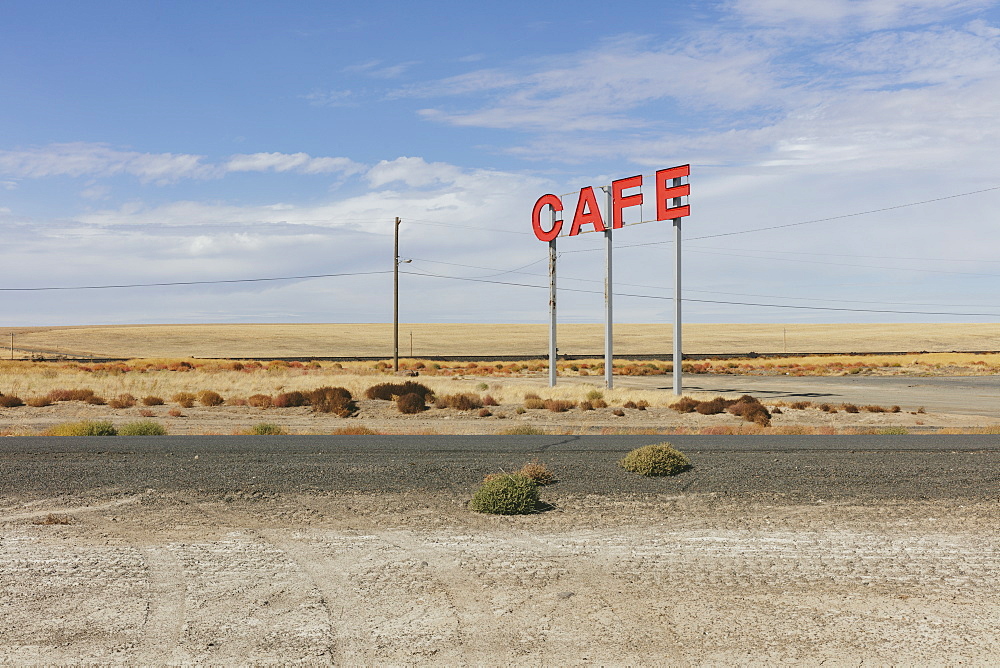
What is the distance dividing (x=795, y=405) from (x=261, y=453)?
83.1 feet

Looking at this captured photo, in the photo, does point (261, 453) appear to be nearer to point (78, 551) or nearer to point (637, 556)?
point (78, 551)

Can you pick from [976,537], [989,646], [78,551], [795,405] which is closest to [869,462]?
[976,537]

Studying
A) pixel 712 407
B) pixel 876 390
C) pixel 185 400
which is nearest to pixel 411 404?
pixel 185 400

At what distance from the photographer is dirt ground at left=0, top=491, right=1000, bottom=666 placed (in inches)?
279

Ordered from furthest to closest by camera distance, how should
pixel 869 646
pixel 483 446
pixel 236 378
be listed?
pixel 236 378
pixel 483 446
pixel 869 646

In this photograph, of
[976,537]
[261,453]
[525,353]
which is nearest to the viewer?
[976,537]

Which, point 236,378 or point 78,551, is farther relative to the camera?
point 236,378

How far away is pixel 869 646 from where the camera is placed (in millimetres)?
7148

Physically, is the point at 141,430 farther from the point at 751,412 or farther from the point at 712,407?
the point at 751,412

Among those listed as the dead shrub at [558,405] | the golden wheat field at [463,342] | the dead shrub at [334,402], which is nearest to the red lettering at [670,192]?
the dead shrub at [558,405]

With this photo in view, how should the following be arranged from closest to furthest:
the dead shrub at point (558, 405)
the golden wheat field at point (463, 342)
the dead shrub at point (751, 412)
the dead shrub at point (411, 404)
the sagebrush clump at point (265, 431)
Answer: the sagebrush clump at point (265, 431) → the dead shrub at point (751, 412) → the dead shrub at point (558, 405) → the dead shrub at point (411, 404) → the golden wheat field at point (463, 342)

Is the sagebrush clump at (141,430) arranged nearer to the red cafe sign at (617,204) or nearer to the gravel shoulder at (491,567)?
the gravel shoulder at (491,567)

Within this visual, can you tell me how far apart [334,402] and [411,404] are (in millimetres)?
3290

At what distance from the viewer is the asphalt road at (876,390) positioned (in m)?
41.5
